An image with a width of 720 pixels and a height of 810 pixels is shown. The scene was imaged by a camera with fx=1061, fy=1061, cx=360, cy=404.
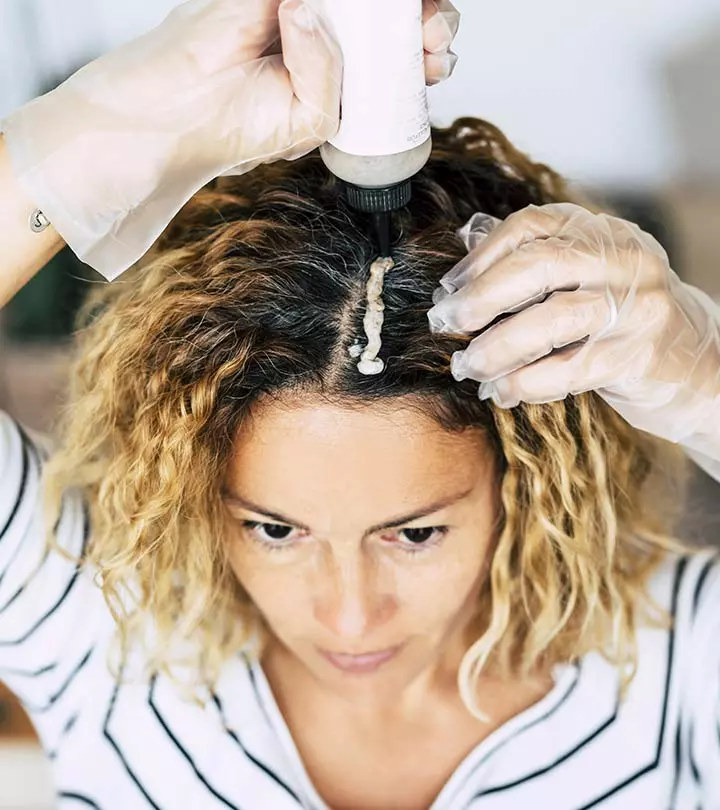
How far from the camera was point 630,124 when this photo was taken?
1.68 meters

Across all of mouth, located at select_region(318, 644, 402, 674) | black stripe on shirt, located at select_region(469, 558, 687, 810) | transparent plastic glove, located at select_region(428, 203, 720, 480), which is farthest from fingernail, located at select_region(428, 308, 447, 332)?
black stripe on shirt, located at select_region(469, 558, 687, 810)

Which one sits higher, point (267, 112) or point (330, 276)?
point (267, 112)

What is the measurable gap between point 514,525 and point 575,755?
0.26 m

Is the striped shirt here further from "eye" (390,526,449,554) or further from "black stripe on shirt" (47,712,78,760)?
"eye" (390,526,449,554)

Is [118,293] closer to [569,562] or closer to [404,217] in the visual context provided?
[404,217]

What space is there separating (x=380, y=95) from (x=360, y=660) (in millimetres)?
564

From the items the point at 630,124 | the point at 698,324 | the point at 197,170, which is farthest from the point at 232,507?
the point at 630,124

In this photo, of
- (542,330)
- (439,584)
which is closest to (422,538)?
(439,584)

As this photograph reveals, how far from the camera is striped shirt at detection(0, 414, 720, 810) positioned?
1.08 meters

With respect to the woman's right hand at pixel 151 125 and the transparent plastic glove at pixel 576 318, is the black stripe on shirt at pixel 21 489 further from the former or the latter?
the transparent plastic glove at pixel 576 318

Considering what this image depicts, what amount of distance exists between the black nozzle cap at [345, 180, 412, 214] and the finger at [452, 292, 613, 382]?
0.12 meters

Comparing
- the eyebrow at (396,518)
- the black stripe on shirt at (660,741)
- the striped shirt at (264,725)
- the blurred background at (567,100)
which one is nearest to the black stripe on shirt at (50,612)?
the striped shirt at (264,725)

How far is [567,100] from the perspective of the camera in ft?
5.41

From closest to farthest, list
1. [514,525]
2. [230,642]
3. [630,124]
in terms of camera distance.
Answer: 1. [514,525]
2. [230,642]
3. [630,124]
